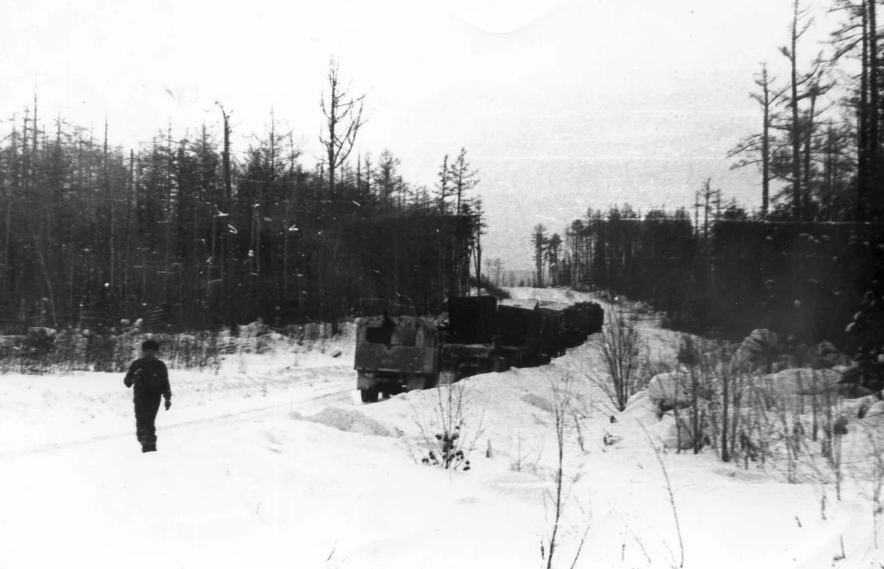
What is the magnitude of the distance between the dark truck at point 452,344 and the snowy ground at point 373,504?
5124mm

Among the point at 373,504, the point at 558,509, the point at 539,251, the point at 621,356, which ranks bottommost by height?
the point at 373,504

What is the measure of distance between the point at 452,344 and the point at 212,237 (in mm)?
25827

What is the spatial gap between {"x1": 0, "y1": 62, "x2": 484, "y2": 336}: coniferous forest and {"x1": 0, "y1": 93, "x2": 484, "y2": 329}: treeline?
8cm

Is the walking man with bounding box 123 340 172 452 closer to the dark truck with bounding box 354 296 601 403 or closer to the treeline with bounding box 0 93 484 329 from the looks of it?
the dark truck with bounding box 354 296 601 403

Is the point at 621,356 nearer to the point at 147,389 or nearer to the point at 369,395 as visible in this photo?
the point at 369,395

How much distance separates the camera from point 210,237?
4450 cm

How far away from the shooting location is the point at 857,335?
15.1 meters

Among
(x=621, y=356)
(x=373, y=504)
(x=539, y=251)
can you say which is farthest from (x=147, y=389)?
(x=539, y=251)

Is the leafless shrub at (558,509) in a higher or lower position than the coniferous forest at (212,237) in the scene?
lower

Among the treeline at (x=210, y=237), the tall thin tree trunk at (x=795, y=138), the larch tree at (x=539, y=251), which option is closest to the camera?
the tall thin tree trunk at (x=795, y=138)

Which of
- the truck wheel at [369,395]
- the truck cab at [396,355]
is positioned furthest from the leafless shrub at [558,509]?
the truck wheel at [369,395]

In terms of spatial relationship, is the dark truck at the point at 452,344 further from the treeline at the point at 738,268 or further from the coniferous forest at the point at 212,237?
the coniferous forest at the point at 212,237

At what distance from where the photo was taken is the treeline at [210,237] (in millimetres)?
35625

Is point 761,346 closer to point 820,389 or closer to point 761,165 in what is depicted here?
point 761,165
